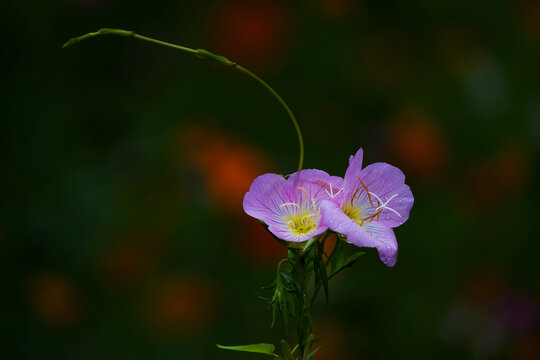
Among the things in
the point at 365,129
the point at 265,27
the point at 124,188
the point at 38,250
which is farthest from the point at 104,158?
the point at 365,129

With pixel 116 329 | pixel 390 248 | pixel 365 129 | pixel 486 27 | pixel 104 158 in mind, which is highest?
pixel 486 27

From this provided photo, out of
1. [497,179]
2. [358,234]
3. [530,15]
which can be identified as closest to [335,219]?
[358,234]

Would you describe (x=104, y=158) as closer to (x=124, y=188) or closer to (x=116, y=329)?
(x=124, y=188)

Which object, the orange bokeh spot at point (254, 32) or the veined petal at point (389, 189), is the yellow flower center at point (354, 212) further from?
the orange bokeh spot at point (254, 32)

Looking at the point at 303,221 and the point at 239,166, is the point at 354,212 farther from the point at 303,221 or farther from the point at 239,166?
the point at 239,166

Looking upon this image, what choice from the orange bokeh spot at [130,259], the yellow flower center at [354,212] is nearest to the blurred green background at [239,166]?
the orange bokeh spot at [130,259]

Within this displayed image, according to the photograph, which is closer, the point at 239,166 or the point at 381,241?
the point at 381,241

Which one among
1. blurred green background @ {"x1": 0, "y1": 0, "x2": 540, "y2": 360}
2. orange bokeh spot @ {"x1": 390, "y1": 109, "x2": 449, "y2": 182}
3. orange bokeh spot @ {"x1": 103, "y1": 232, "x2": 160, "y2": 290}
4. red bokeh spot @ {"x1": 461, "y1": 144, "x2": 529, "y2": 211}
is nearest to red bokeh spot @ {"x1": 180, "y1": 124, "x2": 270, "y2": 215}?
blurred green background @ {"x1": 0, "y1": 0, "x2": 540, "y2": 360}
